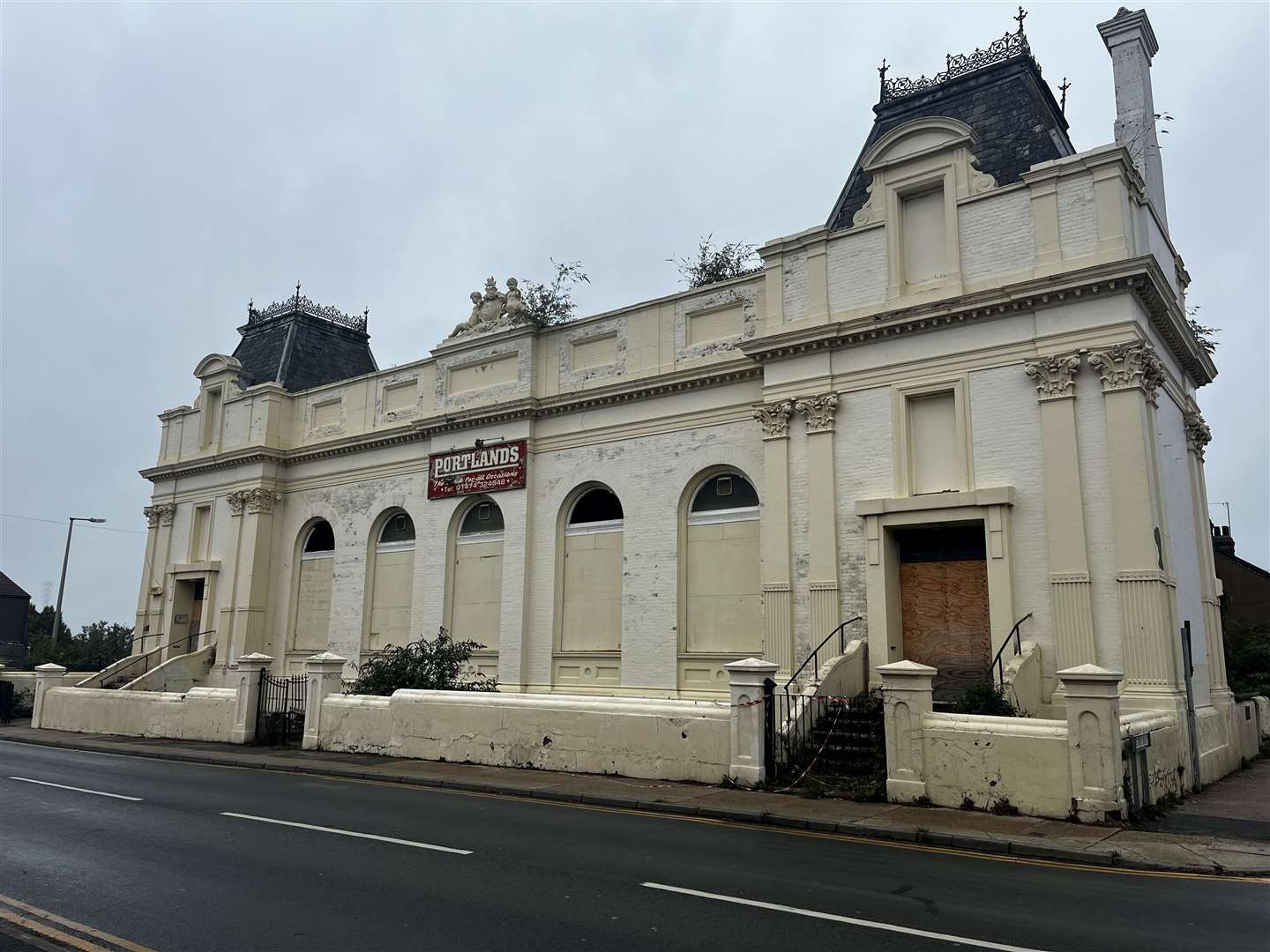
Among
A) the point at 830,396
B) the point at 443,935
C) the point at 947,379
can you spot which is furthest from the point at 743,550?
the point at 443,935

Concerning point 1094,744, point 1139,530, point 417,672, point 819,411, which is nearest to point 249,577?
point 417,672

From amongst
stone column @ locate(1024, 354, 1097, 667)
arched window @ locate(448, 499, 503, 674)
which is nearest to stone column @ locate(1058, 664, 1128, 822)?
stone column @ locate(1024, 354, 1097, 667)

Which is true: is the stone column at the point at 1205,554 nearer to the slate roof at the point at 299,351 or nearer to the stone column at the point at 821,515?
the stone column at the point at 821,515

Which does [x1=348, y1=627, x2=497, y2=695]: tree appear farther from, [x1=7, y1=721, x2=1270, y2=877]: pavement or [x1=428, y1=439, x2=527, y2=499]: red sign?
[x1=428, y1=439, x2=527, y2=499]: red sign

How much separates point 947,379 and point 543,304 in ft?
46.6

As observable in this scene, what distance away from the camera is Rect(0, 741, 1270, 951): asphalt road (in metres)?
6.48

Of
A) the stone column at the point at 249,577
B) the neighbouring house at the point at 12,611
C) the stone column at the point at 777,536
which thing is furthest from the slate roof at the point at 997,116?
the neighbouring house at the point at 12,611

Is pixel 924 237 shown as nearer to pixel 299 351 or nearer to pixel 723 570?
pixel 723 570

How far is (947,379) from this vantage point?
1827 centimetres

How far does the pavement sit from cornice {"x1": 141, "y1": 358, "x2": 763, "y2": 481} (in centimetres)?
1013

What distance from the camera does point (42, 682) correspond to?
2745 centimetres

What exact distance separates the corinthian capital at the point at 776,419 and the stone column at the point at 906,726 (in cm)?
796

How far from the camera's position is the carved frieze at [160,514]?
3412cm

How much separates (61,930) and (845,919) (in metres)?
5.56
